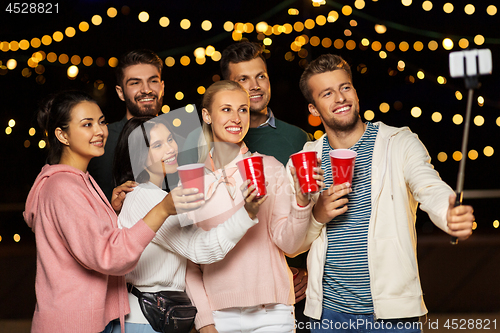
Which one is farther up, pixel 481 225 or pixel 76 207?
pixel 76 207

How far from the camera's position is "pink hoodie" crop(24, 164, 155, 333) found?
1496 mm

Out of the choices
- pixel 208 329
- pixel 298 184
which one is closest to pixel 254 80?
pixel 298 184

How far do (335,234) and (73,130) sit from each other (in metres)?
1.13

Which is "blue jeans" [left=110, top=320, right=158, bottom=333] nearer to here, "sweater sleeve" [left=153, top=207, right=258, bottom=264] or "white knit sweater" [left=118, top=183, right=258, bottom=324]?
"white knit sweater" [left=118, top=183, right=258, bottom=324]

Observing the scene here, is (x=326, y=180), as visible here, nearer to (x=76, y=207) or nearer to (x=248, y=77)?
(x=248, y=77)

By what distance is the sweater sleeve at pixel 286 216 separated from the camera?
1.70 m

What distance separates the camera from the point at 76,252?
1.51m

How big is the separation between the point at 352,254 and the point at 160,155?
2.91 feet

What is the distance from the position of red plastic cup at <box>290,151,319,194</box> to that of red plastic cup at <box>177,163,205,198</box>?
35 centimetres

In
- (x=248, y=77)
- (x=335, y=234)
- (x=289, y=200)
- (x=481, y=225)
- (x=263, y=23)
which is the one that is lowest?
(x=481, y=225)

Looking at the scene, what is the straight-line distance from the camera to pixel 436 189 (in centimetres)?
156

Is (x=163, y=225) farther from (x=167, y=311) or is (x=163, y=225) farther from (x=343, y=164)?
(x=343, y=164)

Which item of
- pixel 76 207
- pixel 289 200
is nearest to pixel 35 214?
pixel 76 207

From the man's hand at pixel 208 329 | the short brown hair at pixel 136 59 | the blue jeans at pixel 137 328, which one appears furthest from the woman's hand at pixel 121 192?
the short brown hair at pixel 136 59
